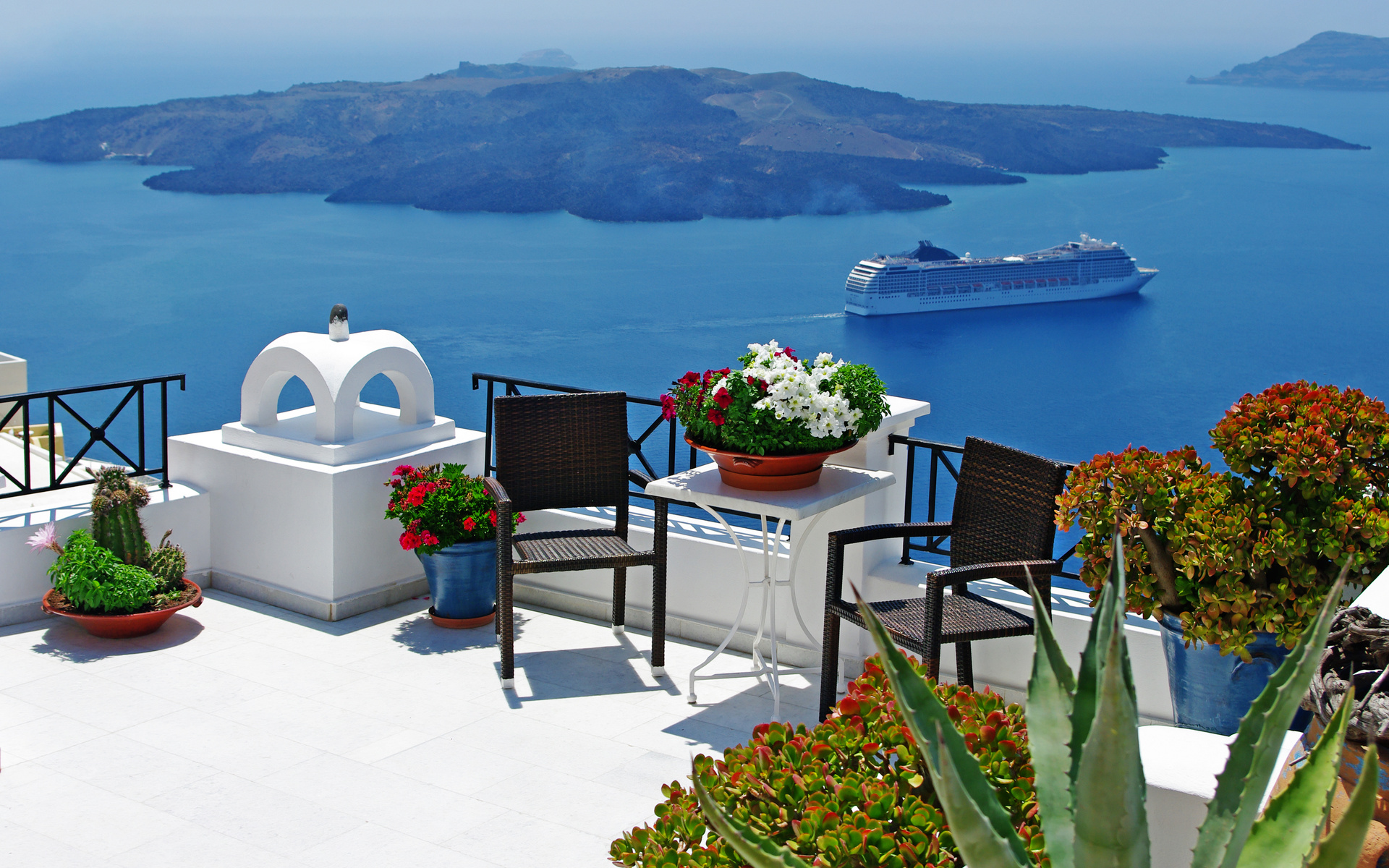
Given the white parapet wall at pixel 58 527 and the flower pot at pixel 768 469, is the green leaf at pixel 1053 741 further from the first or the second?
the white parapet wall at pixel 58 527

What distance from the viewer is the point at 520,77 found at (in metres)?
50.9

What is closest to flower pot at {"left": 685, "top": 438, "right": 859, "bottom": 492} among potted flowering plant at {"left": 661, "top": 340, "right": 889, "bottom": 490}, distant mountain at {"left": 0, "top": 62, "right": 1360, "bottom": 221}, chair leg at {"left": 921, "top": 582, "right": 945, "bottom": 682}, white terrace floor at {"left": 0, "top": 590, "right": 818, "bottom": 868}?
potted flowering plant at {"left": 661, "top": 340, "right": 889, "bottom": 490}

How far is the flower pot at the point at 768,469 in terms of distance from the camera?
12.5 ft

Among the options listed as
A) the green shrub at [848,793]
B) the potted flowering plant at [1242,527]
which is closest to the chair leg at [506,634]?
the potted flowering plant at [1242,527]

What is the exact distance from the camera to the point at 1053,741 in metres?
1.49

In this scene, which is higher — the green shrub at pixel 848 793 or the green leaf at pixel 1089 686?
the green leaf at pixel 1089 686

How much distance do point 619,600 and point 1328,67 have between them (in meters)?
60.4

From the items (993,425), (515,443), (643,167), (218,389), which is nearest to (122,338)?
(218,389)

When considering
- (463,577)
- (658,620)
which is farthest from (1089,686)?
(463,577)

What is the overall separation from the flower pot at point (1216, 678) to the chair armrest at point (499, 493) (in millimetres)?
2119

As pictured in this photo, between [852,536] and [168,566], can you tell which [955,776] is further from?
[168,566]

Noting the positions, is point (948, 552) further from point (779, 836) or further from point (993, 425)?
point (993, 425)

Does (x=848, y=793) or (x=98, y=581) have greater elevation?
(x=848, y=793)

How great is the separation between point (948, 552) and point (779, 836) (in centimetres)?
245
